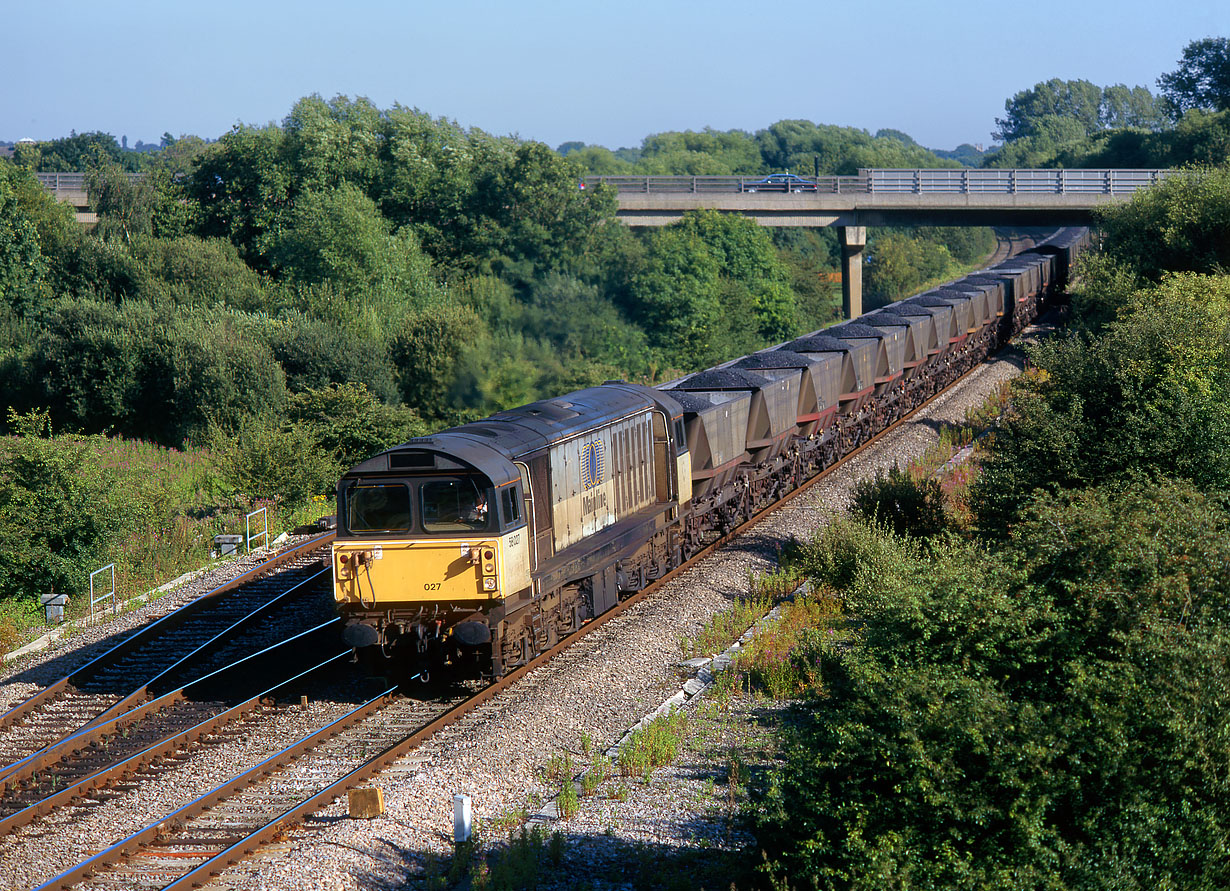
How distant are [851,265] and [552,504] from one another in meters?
45.4

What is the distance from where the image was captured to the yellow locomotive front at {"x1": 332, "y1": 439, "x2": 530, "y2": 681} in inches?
549

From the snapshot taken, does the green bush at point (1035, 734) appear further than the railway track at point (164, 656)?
No

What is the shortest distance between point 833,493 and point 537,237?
98.7ft

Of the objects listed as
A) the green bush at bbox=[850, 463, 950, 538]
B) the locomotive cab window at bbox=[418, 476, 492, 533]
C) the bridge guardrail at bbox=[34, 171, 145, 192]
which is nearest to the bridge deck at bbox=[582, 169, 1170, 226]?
the bridge guardrail at bbox=[34, 171, 145, 192]

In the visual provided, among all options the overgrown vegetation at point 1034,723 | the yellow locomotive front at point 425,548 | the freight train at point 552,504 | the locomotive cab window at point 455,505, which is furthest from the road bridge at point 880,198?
the overgrown vegetation at point 1034,723

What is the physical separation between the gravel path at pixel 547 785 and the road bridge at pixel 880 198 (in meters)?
39.6

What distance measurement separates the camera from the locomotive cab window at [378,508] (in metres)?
14.1

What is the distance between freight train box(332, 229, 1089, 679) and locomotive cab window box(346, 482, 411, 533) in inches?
0.7

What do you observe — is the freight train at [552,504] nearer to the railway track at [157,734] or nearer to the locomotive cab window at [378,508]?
the locomotive cab window at [378,508]

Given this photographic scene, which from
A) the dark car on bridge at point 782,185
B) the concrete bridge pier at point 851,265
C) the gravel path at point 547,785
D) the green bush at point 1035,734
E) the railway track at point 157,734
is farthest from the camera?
the dark car on bridge at point 782,185

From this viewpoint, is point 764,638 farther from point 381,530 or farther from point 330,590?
point 330,590

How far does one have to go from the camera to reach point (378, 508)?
46.5 ft

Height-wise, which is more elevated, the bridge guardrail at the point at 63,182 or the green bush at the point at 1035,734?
the bridge guardrail at the point at 63,182

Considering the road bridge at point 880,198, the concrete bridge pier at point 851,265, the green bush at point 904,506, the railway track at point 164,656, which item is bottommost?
the railway track at point 164,656
